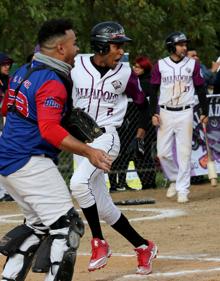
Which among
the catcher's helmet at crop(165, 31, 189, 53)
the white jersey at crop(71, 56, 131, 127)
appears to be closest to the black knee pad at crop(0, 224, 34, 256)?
the white jersey at crop(71, 56, 131, 127)

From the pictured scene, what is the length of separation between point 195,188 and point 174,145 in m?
1.40

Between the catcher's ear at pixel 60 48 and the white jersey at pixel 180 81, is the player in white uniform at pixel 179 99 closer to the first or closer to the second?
the white jersey at pixel 180 81

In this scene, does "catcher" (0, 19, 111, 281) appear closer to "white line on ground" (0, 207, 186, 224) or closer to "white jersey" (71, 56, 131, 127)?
"white jersey" (71, 56, 131, 127)

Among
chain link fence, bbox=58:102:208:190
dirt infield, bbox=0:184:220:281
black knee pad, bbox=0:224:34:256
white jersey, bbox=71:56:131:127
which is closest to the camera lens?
black knee pad, bbox=0:224:34:256

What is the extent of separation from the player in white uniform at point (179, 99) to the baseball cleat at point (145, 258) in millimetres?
4897

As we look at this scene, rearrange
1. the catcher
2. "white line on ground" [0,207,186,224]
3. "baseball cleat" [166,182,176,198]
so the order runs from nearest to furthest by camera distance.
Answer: the catcher → "white line on ground" [0,207,186,224] → "baseball cleat" [166,182,176,198]

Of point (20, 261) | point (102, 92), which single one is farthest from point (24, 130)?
point (102, 92)

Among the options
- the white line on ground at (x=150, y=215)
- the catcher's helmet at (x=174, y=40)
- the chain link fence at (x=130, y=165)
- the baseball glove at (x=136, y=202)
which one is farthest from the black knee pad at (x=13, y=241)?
the chain link fence at (x=130, y=165)

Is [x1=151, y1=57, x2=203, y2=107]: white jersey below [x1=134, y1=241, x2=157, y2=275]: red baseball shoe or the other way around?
the other way around

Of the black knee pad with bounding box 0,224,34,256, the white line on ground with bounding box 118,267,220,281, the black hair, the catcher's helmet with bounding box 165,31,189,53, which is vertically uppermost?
the black hair

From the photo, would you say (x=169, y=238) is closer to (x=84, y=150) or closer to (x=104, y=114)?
(x=104, y=114)

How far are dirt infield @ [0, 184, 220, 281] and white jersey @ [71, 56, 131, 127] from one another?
1.31 metres

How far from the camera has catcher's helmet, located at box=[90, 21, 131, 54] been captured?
29.0 ft

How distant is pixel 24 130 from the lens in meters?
6.79
